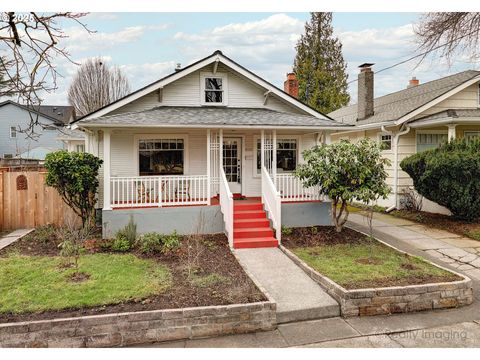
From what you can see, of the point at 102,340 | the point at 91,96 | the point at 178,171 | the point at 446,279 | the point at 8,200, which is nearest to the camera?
the point at 102,340

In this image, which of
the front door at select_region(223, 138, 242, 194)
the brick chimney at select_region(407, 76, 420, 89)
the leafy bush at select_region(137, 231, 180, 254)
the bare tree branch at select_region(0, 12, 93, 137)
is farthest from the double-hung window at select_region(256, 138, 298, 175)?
the brick chimney at select_region(407, 76, 420, 89)

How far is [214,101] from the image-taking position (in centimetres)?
1205

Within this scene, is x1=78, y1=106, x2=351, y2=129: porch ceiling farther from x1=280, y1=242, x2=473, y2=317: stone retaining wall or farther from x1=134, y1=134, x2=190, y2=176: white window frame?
x1=280, y1=242, x2=473, y2=317: stone retaining wall

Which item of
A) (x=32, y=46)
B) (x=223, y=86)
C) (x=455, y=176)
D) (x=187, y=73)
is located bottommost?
(x=455, y=176)

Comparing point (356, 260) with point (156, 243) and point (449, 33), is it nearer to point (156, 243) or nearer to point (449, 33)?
point (156, 243)

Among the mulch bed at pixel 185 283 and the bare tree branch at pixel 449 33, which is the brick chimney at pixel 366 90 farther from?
the mulch bed at pixel 185 283

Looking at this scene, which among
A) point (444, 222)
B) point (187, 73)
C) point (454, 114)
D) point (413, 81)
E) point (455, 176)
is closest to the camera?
point (455, 176)

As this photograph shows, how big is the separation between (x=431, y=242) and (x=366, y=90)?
9336mm

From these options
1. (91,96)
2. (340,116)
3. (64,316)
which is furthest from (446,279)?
(91,96)

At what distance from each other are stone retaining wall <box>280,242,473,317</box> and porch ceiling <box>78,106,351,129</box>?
554 centimetres

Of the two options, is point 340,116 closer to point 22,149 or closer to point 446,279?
point 446,279

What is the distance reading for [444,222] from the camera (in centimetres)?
1150

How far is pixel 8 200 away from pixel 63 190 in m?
2.51

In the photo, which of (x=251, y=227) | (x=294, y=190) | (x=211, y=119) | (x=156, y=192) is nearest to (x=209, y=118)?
(x=211, y=119)
